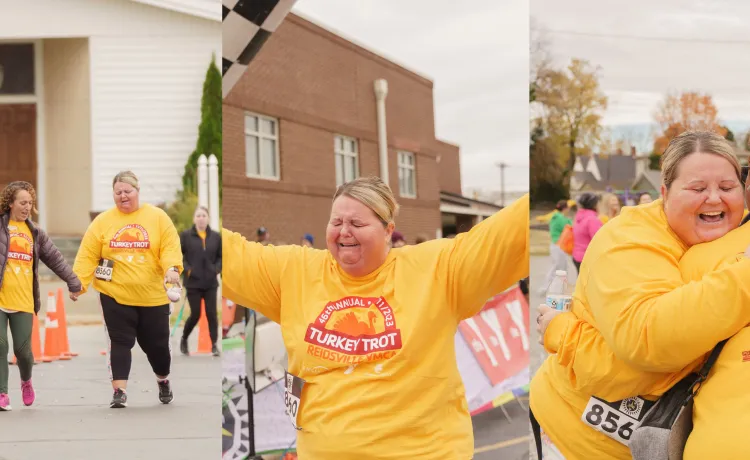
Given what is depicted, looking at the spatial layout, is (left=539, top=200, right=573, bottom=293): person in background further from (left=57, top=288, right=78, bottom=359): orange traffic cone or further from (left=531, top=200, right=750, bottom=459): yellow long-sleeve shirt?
(left=57, top=288, right=78, bottom=359): orange traffic cone

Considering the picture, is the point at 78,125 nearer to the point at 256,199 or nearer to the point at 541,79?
the point at 256,199

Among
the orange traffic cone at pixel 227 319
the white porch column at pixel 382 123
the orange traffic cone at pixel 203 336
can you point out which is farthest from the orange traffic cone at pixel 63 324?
the white porch column at pixel 382 123

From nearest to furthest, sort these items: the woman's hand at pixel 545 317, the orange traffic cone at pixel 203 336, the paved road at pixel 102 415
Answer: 1. the woman's hand at pixel 545 317
2. the paved road at pixel 102 415
3. the orange traffic cone at pixel 203 336

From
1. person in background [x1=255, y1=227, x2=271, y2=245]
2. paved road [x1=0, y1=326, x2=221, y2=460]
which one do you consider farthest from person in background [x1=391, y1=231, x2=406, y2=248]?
paved road [x1=0, y1=326, x2=221, y2=460]

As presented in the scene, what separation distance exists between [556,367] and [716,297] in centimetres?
50

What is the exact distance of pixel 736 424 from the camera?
1.65 meters

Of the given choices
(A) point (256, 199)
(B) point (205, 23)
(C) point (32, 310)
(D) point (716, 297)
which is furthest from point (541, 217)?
(C) point (32, 310)

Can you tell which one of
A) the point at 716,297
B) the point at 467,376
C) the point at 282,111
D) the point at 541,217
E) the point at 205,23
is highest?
the point at 205,23

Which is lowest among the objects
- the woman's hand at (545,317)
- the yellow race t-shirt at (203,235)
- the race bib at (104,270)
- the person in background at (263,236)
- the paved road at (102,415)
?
the paved road at (102,415)

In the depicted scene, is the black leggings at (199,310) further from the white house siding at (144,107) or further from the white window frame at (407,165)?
the white window frame at (407,165)

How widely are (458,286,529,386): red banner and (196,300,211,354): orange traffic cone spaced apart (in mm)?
1696

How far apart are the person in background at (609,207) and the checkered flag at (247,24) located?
1214 millimetres

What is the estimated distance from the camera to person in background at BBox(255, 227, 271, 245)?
2609 mm

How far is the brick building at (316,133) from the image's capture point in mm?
2631
